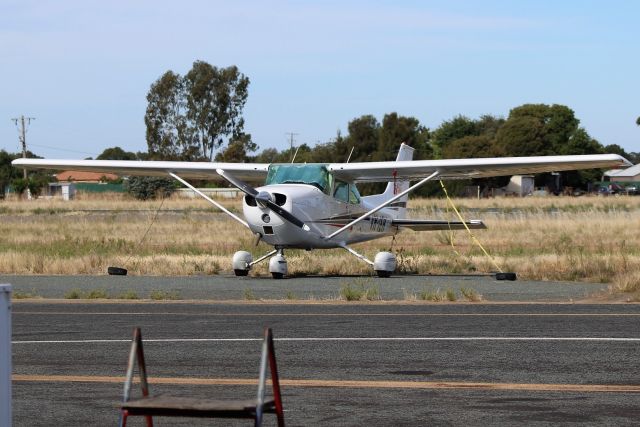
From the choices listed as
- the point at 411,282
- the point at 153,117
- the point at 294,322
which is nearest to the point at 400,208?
the point at 411,282

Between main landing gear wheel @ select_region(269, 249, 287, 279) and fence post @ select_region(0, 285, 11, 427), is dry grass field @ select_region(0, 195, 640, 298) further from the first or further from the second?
fence post @ select_region(0, 285, 11, 427)

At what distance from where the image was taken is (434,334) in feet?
41.9

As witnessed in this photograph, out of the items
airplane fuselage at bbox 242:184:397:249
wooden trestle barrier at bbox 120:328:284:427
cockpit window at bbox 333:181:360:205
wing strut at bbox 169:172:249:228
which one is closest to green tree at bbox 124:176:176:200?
wing strut at bbox 169:172:249:228

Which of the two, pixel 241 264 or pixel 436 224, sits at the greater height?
pixel 436 224

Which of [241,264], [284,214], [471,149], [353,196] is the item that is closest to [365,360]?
[284,214]

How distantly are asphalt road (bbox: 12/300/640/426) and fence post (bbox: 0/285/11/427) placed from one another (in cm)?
246

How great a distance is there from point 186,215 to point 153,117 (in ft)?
122

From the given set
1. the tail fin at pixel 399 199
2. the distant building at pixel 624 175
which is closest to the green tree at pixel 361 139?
the distant building at pixel 624 175

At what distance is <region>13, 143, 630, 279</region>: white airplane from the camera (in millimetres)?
23047

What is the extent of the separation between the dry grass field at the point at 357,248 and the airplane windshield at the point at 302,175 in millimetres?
1970

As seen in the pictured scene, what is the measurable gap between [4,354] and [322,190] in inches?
753

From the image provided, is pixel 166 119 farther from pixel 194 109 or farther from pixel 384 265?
pixel 384 265

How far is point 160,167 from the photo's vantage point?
26500 millimetres

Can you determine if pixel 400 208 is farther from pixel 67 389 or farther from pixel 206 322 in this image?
pixel 67 389
